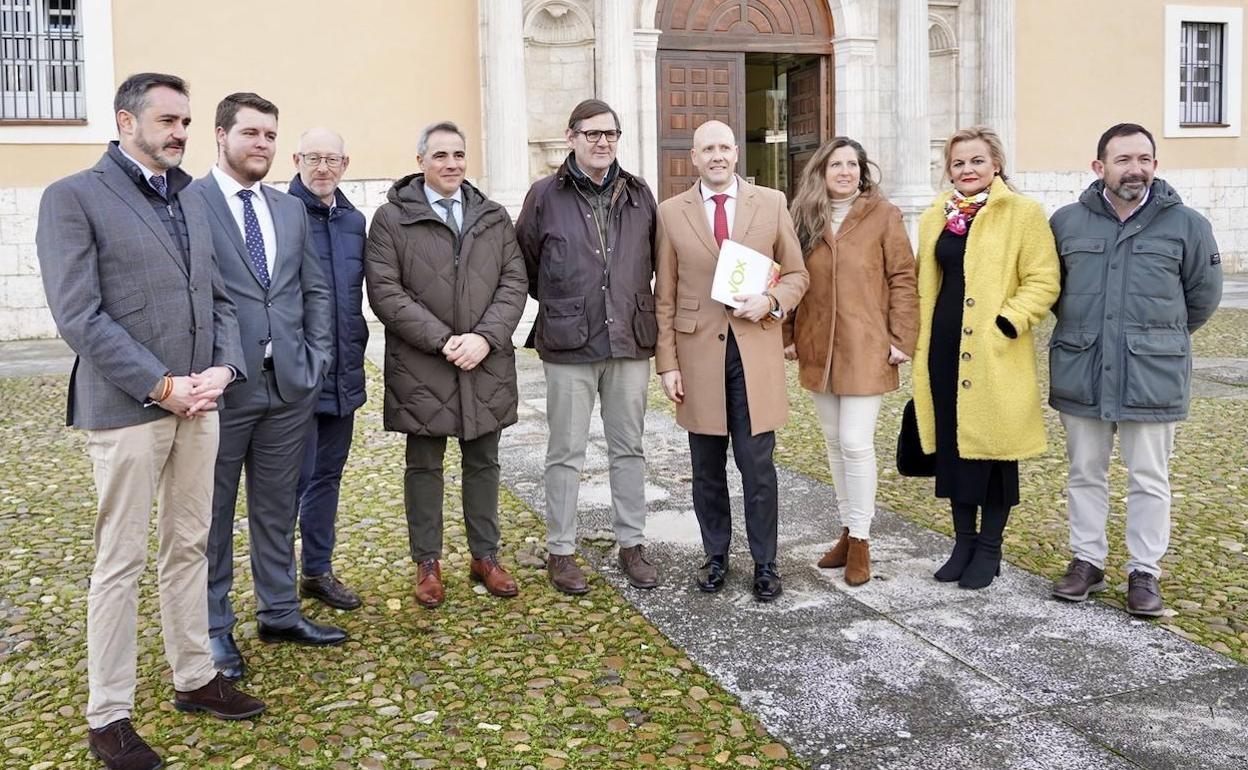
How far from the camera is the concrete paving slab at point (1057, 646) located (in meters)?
3.73

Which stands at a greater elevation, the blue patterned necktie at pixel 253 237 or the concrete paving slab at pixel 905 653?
the blue patterned necktie at pixel 253 237

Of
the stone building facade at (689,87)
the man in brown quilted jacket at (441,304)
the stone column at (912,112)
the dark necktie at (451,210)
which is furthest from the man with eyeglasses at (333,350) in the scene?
the stone column at (912,112)

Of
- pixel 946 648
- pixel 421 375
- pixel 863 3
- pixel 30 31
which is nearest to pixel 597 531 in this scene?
pixel 421 375

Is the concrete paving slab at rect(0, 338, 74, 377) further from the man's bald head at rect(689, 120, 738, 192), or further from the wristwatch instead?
the wristwatch

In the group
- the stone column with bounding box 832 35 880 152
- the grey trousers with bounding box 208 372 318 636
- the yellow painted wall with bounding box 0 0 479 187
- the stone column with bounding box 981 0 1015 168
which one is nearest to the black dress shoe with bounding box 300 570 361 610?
the grey trousers with bounding box 208 372 318 636

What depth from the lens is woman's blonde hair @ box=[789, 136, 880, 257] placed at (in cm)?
473

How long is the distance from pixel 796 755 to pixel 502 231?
91.8 inches

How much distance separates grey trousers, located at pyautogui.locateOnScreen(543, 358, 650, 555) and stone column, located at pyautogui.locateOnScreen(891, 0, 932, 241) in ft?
37.3

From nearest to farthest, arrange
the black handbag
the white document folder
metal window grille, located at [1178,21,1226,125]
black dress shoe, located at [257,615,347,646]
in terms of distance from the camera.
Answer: black dress shoe, located at [257,615,347,646]
the white document folder
the black handbag
metal window grille, located at [1178,21,1226,125]

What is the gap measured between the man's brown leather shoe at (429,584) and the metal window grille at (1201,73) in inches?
682

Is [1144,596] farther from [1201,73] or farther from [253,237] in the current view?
[1201,73]

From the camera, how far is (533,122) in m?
14.8

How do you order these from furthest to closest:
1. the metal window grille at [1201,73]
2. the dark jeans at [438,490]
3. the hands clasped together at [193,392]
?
the metal window grille at [1201,73] → the dark jeans at [438,490] → the hands clasped together at [193,392]

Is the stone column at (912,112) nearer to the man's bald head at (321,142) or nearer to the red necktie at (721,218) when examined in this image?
the red necktie at (721,218)
